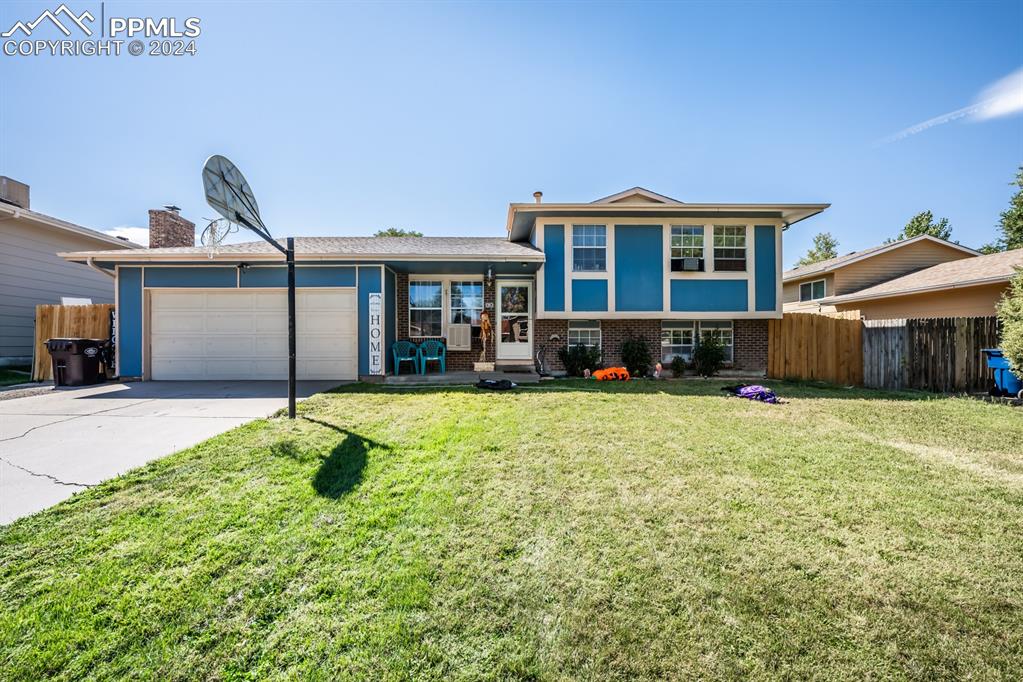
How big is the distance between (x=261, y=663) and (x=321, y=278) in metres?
8.73

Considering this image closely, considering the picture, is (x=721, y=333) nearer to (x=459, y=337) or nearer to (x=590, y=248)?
(x=590, y=248)

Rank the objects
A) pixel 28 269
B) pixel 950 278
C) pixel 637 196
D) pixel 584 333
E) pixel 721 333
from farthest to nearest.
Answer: pixel 637 196 < pixel 950 278 < pixel 28 269 < pixel 721 333 < pixel 584 333

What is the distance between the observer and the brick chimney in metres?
11.8

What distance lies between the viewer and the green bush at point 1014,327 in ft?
22.9

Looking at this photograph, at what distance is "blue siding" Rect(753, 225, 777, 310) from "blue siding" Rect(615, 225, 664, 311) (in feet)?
8.46

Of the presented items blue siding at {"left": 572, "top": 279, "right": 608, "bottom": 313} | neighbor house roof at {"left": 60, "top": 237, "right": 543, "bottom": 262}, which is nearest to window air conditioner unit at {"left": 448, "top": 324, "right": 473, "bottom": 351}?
neighbor house roof at {"left": 60, "top": 237, "right": 543, "bottom": 262}

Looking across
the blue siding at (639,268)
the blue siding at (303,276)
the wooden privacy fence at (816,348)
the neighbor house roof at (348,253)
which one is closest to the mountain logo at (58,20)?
the neighbor house roof at (348,253)

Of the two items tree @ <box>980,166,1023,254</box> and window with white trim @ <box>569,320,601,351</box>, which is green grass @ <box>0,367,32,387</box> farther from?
tree @ <box>980,166,1023,254</box>

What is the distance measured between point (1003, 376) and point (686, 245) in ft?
21.6

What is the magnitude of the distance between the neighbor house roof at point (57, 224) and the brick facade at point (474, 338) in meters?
10.8

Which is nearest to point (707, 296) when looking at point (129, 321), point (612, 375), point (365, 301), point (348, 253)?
point (612, 375)

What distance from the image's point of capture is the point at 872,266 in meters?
15.2

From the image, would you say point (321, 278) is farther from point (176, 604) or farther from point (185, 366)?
point (176, 604)

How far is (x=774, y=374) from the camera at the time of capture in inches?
416
